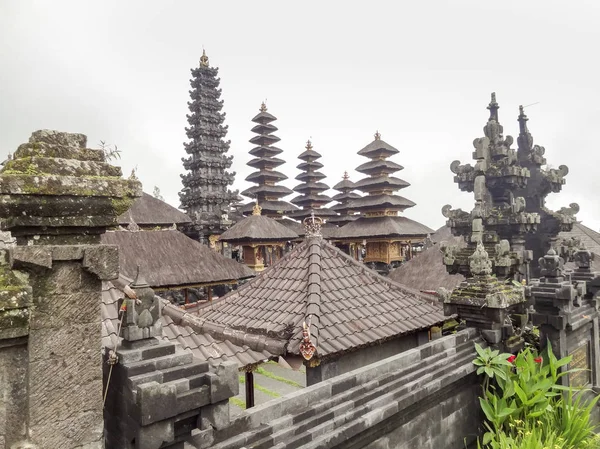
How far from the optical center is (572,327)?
25.8ft

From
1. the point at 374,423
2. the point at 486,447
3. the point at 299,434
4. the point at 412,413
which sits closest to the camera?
the point at 299,434

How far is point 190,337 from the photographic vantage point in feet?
18.4

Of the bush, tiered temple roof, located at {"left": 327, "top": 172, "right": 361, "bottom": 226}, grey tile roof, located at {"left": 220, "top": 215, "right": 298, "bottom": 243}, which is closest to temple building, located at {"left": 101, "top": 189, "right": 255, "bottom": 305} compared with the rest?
grey tile roof, located at {"left": 220, "top": 215, "right": 298, "bottom": 243}

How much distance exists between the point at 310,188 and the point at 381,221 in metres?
12.9

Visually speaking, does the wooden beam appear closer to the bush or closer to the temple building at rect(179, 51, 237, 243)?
the bush

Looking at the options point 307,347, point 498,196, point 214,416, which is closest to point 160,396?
point 214,416

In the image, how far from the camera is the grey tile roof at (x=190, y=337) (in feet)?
16.6

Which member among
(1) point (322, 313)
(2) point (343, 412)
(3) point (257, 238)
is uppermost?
(3) point (257, 238)

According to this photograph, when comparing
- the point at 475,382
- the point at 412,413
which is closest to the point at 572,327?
the point at 475,382

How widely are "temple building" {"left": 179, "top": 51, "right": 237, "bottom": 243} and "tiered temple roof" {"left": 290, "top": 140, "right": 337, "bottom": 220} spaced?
32.0ft

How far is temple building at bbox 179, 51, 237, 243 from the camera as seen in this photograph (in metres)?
31.0

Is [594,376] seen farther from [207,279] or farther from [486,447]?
[207,279]

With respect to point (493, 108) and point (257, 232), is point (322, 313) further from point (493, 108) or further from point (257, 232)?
point (257, 232)

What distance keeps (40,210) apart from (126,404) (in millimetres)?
1658
